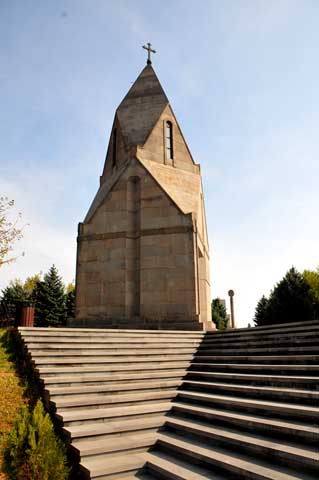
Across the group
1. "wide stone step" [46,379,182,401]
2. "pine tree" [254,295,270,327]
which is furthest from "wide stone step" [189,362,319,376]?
"pine tree" [254,295,270,327]

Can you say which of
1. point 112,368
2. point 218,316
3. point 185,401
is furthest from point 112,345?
point 218,316

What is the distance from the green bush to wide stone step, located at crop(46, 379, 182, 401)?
131 centimetres

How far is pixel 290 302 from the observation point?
22.8m

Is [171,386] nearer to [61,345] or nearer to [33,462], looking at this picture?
[61,345]

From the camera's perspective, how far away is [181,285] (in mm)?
13773

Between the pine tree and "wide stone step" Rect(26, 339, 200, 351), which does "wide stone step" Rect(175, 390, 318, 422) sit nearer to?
"wide stone step" Rect(26, 339, 200, 351)

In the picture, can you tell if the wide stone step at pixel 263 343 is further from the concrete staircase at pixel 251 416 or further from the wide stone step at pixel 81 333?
the wide stone step at pixel 81 333

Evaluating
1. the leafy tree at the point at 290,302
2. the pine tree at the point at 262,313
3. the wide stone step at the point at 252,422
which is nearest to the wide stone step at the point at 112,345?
the wide stone step at the point at 252,422

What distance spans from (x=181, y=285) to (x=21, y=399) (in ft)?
27.0

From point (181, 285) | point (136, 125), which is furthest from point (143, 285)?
point (136, 125)

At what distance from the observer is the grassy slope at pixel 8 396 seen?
5590 millimetres

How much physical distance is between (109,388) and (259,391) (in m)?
2.70

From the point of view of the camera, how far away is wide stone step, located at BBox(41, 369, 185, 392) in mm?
6430

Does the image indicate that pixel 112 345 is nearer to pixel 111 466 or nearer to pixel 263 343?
pixel 263 343
